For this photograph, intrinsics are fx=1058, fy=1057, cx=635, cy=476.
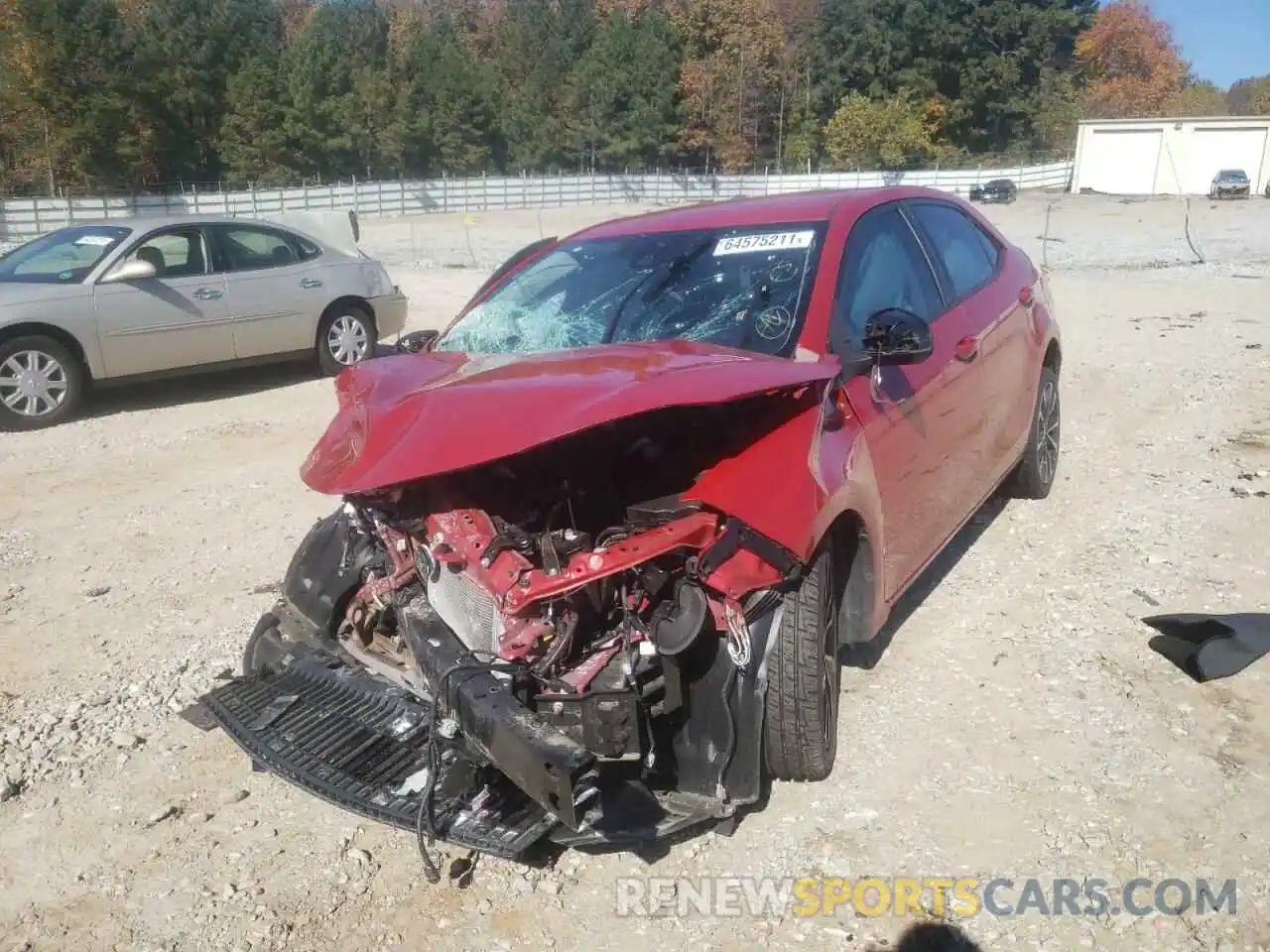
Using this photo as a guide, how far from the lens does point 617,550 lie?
2.72 meters

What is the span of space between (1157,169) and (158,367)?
56.1 metres

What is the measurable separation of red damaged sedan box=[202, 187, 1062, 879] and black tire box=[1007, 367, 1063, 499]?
1.86 m

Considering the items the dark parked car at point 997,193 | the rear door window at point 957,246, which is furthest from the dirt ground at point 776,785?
the dark parked car at point 997,193

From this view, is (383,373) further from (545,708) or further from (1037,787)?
(1037,787)

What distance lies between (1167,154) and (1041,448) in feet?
182

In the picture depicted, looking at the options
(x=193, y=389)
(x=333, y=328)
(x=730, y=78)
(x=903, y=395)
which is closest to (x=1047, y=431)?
(x=903, y=395)

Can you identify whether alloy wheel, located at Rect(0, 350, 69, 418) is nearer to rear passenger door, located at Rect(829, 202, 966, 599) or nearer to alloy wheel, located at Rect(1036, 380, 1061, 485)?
rear passenger door, located at Rect(829, 202, 966, 599)

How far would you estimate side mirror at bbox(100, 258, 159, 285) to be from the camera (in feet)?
27.1

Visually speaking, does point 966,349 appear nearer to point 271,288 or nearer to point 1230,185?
point 271,288

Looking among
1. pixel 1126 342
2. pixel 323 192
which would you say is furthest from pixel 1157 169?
pixel 1126 342

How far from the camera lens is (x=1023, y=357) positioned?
5152 millimetres

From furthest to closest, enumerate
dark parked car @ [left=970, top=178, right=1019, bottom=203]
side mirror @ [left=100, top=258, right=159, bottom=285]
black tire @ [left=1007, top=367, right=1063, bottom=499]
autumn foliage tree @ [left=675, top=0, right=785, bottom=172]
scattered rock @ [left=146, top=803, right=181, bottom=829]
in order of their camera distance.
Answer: autumn foliage tree @ [left=675, top=0, right=785, bottom=172] → dark parked car @ [left=970, top=178, right=1019, bottom=203] → side mirror @ [left=100, top=258, right=159, bottom=285] → black tire @ [left=1007, top=367, right=1063, bottom=499] → scattered rock @ [left=146, top=803, right=181, bottom=829]

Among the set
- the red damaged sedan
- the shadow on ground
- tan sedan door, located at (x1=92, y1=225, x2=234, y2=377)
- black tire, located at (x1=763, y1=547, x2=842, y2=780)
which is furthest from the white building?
black tire, located at (x1=763, y1=547, x2=842, y2=780)

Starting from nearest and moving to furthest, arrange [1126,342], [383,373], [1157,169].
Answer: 1. [383,373]
2. [1126,342]
3. [1157,169]
